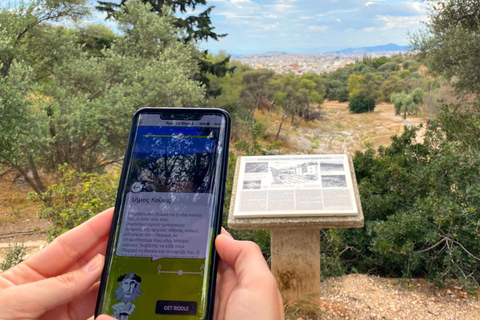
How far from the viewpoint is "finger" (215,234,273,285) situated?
4.05 feet

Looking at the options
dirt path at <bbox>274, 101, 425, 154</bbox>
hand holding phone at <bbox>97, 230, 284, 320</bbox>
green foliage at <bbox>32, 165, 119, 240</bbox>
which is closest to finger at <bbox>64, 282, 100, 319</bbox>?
hand holding phone at <bbox>97, 230, 284, 320</bbox>

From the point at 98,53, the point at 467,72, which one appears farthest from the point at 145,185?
the point at 98,53

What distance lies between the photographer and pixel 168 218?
1.39 meters

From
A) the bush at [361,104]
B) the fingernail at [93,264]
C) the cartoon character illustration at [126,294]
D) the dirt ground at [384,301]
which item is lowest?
the bush at [361,104]

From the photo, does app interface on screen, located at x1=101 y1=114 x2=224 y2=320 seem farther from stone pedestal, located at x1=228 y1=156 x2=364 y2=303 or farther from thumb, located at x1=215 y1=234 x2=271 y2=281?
stone pedestal, located at x1=228 y1=156 x2=364 y2=303

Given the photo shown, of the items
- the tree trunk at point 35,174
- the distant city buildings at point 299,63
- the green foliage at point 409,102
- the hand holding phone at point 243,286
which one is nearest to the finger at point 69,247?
the hand holding phone at point 243,286

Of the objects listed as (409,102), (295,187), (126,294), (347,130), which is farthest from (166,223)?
(409,102)

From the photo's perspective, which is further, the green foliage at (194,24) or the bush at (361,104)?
the bush at (361,104)

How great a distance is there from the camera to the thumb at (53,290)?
1.17 meters

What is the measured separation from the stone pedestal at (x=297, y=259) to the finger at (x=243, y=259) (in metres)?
1.88

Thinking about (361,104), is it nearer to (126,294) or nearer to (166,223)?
(166,223)

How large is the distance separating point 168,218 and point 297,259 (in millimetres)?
2067

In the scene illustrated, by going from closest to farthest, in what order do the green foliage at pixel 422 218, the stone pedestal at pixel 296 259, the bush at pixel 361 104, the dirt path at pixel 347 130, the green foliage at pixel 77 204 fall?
1. the stone pedestal at pixel 296 259
2. the green foliage at pixel 422 218
3. the green foliage at pixel 77 204
4. the dirt path at pixel 347 130
5. the bush at pixel 361 104

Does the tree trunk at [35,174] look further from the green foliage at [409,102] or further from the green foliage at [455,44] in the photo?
the green foliage at [409,102]
